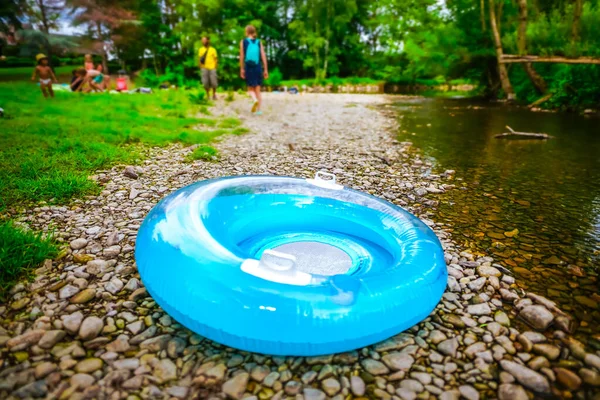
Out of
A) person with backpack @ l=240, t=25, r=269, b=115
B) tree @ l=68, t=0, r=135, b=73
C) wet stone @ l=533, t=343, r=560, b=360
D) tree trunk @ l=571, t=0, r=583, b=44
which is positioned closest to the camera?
wet stone @ l=533, t=343, r=560, b=360

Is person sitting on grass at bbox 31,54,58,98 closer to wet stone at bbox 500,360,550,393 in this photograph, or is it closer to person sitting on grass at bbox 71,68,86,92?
person sitting on grass at bbox 71,68,86,92

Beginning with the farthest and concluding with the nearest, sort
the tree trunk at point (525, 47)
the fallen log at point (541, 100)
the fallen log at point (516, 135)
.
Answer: the fallen log at point (541, 100) < the tree trunk at point (525, 47) < the fallen log at point (516, 135)

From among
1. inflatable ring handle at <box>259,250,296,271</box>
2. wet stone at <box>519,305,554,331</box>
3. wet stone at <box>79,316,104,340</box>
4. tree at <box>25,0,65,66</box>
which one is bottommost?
wet stone at <box>519,305,554,331</box>

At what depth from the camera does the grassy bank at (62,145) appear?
2.42 m

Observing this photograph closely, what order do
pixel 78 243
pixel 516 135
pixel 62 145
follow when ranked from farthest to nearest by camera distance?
1. pixel 516 135
2. pixel 62 145
3. pixel 78 243

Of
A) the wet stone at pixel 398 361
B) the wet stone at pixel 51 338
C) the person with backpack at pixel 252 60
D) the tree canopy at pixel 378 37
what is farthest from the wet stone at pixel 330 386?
the tree canopy at pixel 378 37

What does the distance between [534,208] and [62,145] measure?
5.79 meters

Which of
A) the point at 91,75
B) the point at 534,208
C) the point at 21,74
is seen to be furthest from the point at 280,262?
the point at 21,74

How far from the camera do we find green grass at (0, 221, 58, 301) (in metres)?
2.14

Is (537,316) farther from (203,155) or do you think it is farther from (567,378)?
(203,155)

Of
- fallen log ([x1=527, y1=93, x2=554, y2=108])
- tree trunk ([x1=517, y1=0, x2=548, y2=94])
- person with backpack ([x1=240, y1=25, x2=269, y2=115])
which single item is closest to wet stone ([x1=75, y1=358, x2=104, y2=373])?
person with backpack ([x1=240, y1=25, x2=269, y2=115])

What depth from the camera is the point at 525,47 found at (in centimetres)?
1360

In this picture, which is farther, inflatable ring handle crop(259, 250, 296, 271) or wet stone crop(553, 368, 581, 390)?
inflatable ring handle crop(259, 250, 296, 271)

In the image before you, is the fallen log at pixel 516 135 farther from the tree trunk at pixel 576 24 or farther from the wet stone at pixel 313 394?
the wet stone at pixel 313 394
